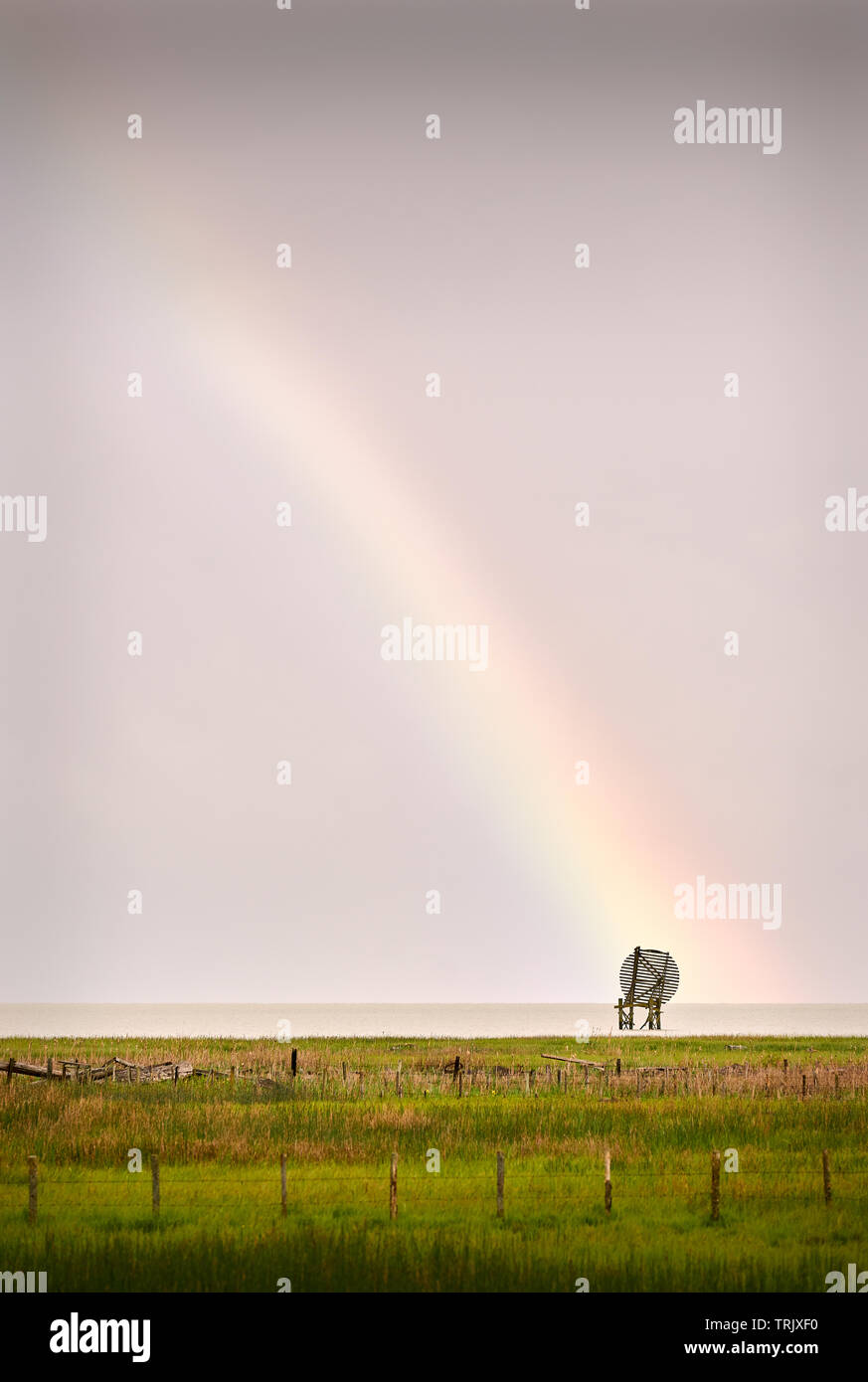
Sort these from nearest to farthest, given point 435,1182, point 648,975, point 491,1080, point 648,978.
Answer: point 435,1182, point 491,1080, point 648,975, point 648,978

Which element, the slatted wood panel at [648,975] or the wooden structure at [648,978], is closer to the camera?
the wooden structure at [648,978]

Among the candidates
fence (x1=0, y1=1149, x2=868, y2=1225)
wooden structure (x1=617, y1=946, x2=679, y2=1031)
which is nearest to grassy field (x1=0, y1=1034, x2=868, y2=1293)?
fence (x1=0, y1=1149, x2=868, y2=1225)

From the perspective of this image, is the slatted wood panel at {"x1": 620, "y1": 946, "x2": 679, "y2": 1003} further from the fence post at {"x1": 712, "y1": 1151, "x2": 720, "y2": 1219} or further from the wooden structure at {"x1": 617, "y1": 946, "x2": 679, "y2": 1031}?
the fence post at {"x1": 712, "y1": 1151, "x2": 720, "y2": 1219}

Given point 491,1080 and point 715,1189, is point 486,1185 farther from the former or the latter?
point 491,1080

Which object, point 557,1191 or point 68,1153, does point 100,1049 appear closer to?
point 68,1153

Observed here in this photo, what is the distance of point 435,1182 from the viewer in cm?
2588

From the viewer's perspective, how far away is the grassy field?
19.5 meters

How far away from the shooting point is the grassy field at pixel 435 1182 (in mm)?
19547

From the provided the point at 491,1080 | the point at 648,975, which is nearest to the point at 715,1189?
the point at 491,1080

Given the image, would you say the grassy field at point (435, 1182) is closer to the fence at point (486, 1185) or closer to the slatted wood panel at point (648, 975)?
the fence at point (486, 1185)

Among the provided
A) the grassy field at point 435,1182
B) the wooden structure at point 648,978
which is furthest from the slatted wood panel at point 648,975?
the grassy field at point 435,1182

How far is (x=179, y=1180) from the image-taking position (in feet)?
85.5
